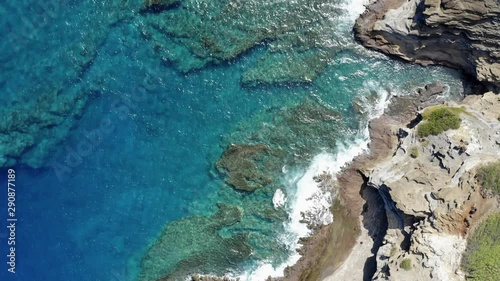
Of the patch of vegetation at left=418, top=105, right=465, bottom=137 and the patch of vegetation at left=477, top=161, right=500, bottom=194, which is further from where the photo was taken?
the patch of vegetation at left=418, top=105, right=465, bottom=137

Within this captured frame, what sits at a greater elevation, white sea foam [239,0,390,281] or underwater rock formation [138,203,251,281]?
white sea foam [239,0,390,281]

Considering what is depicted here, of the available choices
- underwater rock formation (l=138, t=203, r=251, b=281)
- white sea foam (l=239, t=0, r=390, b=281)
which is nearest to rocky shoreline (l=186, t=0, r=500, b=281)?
white sea foam (l=239, t=0, r=390, b=281)

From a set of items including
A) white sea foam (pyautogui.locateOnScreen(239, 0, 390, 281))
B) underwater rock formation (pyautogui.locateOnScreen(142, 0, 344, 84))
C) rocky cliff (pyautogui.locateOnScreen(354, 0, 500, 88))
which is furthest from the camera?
white sea foam (pyautogui.locateOnScreen(239, 0, 390, 281))

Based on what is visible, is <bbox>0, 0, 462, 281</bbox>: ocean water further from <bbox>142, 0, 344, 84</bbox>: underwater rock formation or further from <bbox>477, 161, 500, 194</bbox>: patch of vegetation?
<bbox>477, 161, 500, 194</bbox>: patch of vegetation

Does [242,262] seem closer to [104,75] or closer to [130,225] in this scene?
[130,225]

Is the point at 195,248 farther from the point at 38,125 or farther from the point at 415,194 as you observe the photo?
the point at 415,194

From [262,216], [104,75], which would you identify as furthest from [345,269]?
[104,75]

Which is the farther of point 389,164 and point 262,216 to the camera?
point 262,216
